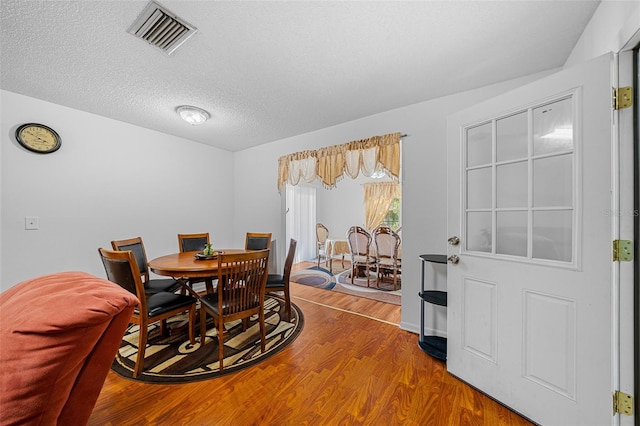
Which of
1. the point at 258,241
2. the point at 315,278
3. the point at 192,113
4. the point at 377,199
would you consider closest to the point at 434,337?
the point at 258,241

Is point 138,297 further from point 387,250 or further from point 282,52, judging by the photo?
point 387,250

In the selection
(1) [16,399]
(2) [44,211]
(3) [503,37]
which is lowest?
(1) [16,399]

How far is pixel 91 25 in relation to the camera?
4.73ft

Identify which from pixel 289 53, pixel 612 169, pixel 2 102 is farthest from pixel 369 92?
pixel 2 102

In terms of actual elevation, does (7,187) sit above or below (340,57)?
below

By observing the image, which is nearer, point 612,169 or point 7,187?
point 612,169

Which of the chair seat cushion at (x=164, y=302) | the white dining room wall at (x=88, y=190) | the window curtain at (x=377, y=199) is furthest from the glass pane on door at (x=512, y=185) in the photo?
the window curtain at (x=377, y=199)

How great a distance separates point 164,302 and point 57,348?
159 centimetres

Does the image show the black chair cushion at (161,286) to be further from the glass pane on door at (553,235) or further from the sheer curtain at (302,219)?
the sheer curtain at (302,219)

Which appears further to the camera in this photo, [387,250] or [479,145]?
[387,250]

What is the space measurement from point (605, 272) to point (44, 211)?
4377 millimetres

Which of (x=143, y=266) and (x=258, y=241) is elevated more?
(x=258, y=241)

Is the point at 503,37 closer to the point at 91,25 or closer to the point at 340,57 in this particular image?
the point at 340,57

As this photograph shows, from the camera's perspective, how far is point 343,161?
2.92 metres
